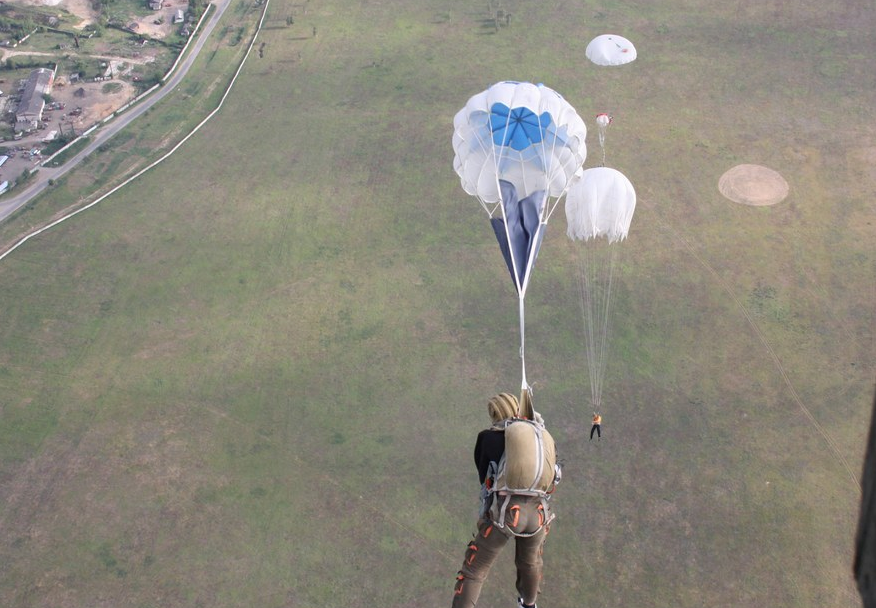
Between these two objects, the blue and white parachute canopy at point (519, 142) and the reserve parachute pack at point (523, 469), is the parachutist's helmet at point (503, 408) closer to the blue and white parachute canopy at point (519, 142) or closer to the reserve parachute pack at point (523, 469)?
the reserve parachute pack at point (523, 469)

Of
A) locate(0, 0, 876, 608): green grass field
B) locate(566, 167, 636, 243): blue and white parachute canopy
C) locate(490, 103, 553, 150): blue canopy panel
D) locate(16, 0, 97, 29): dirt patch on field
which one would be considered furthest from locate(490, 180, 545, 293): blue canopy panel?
locate(16, 0, 97, 29): dirt patch on field

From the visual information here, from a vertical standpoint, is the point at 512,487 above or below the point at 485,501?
above

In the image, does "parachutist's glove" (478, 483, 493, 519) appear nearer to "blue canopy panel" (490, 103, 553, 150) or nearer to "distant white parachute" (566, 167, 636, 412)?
"blue canopy panel" (490, 103, 553, 150)

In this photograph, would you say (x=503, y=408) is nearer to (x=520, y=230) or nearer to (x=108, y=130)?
(x=520, y=230)

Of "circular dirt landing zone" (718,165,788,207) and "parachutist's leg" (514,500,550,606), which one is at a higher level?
"parachutist's leg" (514,500,550,606)

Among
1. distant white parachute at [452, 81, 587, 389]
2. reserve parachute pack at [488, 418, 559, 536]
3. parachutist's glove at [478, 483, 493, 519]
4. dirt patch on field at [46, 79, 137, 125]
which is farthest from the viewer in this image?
dirt patch on field at [46, 79, 137, 125]

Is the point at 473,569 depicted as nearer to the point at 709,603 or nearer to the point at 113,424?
the point at 709,603

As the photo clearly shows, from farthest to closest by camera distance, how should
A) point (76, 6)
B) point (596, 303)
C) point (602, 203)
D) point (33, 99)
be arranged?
1. point (76, 6)
2. point (33, 99)
3. point (596, 303)
4. point (602, 203)

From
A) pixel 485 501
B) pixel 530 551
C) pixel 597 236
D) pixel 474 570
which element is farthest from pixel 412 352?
pixel 485 501
